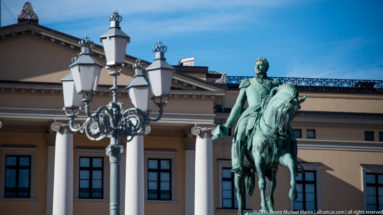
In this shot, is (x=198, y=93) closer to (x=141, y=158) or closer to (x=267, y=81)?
(x=141, y=158)

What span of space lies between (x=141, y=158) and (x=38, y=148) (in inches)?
245

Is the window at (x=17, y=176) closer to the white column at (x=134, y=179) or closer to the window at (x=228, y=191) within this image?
the white column at (x=134, y=179)

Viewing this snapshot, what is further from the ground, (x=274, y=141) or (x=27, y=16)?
(x=27, y=16)

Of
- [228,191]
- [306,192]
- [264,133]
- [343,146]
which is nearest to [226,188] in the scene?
[228,191]

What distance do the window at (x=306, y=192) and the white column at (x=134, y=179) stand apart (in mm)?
8745

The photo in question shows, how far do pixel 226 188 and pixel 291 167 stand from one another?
27181mm

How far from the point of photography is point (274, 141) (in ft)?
53.9

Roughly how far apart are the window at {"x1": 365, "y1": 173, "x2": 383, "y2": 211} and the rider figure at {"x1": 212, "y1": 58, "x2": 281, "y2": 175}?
27.8 metres

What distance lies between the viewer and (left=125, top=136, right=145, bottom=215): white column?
37594 mm

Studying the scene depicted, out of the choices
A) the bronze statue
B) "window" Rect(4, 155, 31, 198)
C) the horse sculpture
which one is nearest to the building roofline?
"window" Rect(4, 155, 31, 198)

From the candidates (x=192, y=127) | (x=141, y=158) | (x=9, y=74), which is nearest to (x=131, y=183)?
(x=141, y=158)

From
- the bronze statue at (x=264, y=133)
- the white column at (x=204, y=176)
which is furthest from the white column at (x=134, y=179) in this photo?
the bronze statue at (x=264, y=133)

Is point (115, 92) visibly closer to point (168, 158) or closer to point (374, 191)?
point (168, 158)

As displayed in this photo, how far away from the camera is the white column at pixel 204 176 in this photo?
38.5 metres
